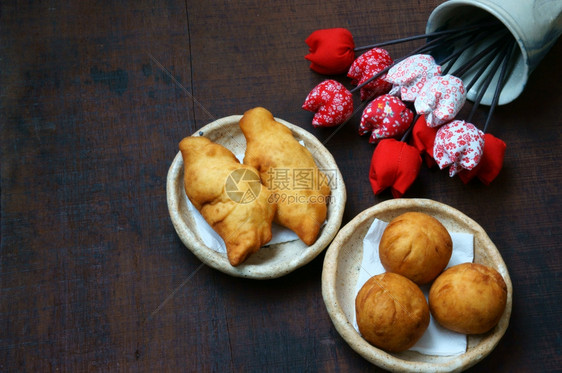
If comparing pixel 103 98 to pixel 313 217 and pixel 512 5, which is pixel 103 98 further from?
pixel 512 5

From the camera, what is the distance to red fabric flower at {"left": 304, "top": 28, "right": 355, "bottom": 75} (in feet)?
3.76

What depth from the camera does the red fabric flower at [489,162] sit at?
1.06 meters

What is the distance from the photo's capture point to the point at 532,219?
1109 millimetres

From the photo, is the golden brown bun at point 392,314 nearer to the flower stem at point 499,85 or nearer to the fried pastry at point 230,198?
the fried pastry at point 230,198

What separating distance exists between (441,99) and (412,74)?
0.09 metres

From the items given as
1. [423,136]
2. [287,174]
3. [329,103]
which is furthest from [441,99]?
[287,174]

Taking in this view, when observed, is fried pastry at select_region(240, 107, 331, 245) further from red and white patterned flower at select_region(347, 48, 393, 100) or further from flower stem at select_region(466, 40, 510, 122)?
flower stem at select_region(466, 40, 510, 122)

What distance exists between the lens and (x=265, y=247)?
3.36 ft

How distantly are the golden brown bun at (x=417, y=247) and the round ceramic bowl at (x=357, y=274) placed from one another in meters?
0.06

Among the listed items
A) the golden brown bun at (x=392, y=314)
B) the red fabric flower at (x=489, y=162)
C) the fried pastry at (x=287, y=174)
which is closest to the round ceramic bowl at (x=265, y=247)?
the fried pastry at (x=287, y=174)

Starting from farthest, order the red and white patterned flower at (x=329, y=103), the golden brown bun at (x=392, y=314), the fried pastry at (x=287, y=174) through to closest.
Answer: the red and white patterned flower at (x=329, y=103) → the fried pastry at (x=287, y=174) → the golden brown bun at (x=392, y=314)

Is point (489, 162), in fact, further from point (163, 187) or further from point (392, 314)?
point (163, 187)

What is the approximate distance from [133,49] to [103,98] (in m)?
0.14
